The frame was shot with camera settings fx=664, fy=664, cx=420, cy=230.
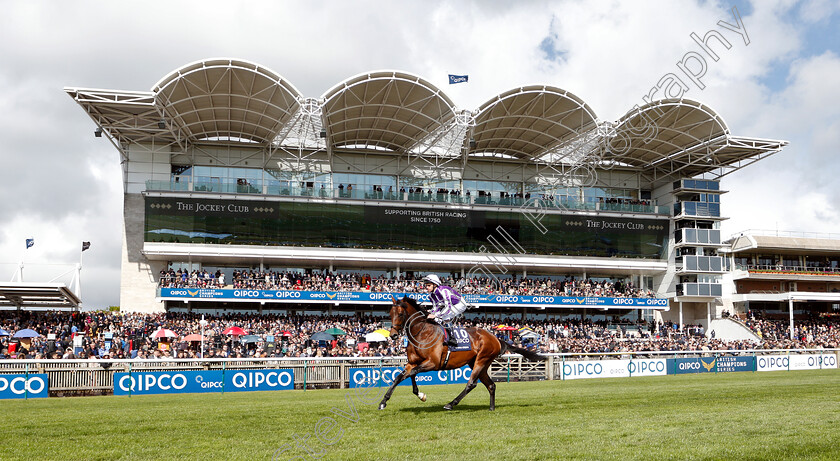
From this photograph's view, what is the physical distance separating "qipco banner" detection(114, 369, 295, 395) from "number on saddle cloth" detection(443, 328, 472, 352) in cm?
1074

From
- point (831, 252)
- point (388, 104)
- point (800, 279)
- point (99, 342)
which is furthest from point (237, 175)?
point (831, 252)

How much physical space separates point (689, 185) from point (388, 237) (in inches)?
918

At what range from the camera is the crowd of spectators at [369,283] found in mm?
40844

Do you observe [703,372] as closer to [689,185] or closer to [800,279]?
[689,185]

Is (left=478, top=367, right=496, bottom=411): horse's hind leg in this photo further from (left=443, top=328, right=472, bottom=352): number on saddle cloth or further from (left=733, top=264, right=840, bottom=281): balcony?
(left=733, top=264, right=840, bottom=281): balcony

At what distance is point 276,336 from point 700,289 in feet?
103

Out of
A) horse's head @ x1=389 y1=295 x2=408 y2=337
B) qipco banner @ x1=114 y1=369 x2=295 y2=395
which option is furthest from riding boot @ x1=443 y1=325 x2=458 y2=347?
qipco banner @ x1=114 y1=369 x2=295 y2=395

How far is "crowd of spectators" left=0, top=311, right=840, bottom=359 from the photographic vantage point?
93.2 ft

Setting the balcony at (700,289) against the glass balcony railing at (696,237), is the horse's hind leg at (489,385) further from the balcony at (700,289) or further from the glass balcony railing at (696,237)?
the glass balcony railing at (696,237)

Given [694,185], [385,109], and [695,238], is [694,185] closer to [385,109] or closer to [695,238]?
[695,238]

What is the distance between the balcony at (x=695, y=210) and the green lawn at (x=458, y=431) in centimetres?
3872

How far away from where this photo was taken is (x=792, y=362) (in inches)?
1187

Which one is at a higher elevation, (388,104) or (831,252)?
(388,104)

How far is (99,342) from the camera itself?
3017 centimetres
